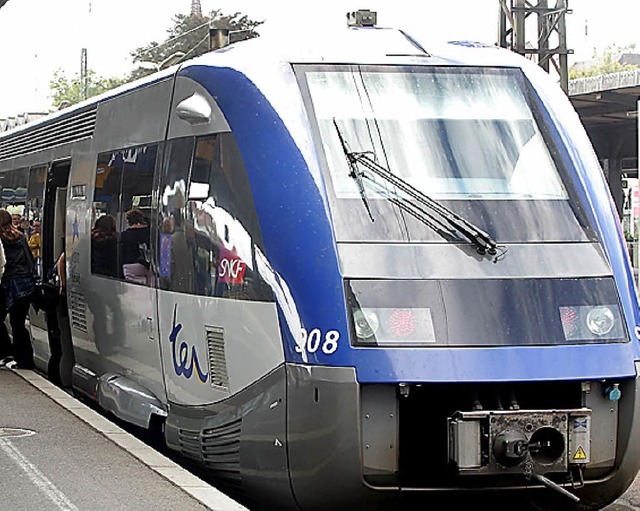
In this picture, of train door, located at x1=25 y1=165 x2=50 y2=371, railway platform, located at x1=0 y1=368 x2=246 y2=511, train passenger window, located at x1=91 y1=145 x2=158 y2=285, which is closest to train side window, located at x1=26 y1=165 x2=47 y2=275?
train door, located at x1=25 y1=165 x2=50 y2=371

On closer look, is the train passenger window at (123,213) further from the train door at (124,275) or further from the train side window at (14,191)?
the train side window at (14,191)

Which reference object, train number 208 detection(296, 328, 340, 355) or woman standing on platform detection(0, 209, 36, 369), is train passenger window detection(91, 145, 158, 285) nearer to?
train number 208 detection(296, 328, 340, 355)

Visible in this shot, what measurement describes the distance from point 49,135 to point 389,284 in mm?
7829

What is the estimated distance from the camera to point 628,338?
23.0 feet

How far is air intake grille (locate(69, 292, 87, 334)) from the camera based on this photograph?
454 inches

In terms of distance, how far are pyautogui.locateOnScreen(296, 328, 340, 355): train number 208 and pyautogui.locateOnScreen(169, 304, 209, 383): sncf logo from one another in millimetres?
1352

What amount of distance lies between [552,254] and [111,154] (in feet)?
15.3

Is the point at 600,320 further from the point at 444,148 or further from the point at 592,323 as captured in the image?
the point at 444,148

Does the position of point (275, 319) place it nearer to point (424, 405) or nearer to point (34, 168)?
point (424, 405)

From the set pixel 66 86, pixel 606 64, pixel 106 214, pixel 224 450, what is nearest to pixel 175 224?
pixel 224 450

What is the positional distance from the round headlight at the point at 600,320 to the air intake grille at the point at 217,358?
7.13 feet

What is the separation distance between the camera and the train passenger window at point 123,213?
30.8ft

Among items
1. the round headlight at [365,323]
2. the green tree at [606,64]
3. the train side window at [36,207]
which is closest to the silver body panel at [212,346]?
the round headlight at [365,323]

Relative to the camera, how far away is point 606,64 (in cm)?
13138
